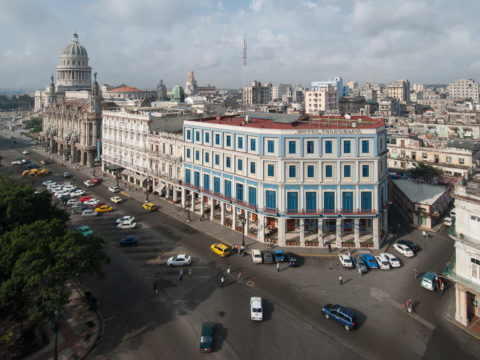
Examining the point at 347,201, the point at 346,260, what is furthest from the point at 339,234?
the point at 346,260

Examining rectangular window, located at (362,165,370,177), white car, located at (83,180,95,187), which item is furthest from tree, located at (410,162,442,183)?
white car, located at (83,180,95,187)

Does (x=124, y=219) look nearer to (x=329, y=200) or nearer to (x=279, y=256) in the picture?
(x=279, y=256)

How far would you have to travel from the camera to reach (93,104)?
99.6m

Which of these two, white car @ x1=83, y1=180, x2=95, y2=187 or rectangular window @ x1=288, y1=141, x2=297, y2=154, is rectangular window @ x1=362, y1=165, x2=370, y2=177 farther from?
white car @ x1=83, y1=180, x2=95, y2=187

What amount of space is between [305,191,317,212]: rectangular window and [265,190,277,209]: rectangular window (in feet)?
13.9

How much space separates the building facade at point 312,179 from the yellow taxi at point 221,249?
20.0ft

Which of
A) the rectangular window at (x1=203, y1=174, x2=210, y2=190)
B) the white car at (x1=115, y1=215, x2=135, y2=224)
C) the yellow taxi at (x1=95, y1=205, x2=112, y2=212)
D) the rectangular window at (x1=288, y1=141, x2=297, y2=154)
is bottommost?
the white car at (x1=115, y1=215, x2=135, y2=224)

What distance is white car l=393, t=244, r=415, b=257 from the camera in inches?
1797

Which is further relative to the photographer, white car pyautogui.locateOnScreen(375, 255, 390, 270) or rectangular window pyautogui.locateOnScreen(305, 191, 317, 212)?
rectangular window pyautogui.locateOnScreen(305, 191, 317, 212)

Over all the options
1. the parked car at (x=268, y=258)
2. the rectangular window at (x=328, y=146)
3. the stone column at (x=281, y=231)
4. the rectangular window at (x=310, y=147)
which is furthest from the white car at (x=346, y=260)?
the rectangular window at (x=310, y=147)

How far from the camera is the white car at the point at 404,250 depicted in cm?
4566

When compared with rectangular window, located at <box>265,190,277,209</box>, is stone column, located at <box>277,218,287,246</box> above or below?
below

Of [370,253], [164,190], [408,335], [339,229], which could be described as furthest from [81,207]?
[408,335]

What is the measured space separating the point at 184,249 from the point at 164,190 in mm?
25903
